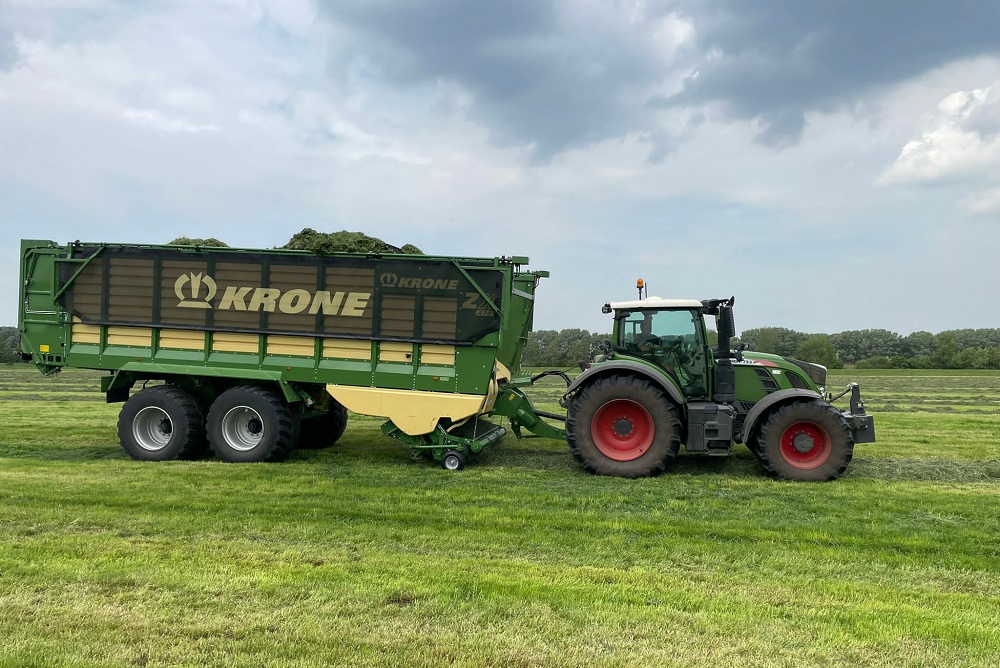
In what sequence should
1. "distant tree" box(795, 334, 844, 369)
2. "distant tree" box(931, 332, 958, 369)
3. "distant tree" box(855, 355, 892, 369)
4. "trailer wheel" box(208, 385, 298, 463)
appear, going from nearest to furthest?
"trailer wheel" box(208, 385, 298, 463), "distant tree" box(795, 334, 844, 369), "distant tree" box(931, 332, 958, 369), "distant tree" box(855, 355, 892, 369)

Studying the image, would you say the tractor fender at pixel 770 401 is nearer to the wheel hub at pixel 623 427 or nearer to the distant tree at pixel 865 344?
the wheel hub at pixel 623 427

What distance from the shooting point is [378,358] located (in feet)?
30.0

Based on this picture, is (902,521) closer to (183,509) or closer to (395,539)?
(395,539)

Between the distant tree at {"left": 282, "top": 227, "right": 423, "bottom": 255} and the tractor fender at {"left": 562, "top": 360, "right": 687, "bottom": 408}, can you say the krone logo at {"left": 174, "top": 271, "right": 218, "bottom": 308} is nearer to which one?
the distant tree at {"left": 282, "top": 227, "right": 423, "bottom": 255}

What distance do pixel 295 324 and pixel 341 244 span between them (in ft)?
4.00

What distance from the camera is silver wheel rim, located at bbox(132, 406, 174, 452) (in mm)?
9445

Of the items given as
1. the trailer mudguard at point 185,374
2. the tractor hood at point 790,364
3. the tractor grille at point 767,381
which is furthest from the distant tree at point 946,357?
the trailer mudguard at point 185,374

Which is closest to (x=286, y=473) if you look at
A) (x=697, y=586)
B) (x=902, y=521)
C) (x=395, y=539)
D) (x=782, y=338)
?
(x=395, y=539)

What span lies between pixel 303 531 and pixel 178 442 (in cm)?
443

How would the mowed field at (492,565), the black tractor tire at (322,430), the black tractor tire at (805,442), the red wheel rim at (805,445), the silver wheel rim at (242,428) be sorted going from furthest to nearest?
1. the black tractor tire at (322,430)
2. the silver wheel rim at (242,428)
3. the red wheel rim at (805,445)
4. the black tractor tire at (805,442)
5. the mowed field at (492,565)

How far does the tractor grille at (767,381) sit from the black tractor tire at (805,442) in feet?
1.41

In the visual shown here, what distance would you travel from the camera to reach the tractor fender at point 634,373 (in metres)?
8.51

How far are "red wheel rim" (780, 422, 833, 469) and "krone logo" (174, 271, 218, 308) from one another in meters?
7.47

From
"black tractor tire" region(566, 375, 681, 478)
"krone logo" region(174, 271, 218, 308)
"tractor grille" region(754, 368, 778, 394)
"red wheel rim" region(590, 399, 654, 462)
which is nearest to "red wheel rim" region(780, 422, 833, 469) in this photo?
"tractor grille" region(754, 368, 778, 394)
